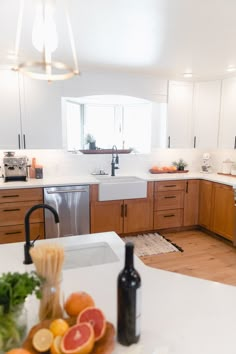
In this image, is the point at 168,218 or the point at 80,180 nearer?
the point at 80,180

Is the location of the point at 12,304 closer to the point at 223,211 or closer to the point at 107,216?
the point at 107,216

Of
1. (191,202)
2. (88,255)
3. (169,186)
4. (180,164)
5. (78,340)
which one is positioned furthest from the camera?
(180,164)

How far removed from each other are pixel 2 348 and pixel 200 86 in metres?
4.47

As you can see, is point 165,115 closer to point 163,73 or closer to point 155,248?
point 163,73

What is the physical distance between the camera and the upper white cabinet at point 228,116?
13.3 feet

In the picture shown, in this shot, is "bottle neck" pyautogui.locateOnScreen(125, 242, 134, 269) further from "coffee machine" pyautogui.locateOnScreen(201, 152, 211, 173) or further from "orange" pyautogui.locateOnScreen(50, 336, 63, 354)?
"coffee machine" pyautogui.locateOnScreen(201, 152, 211, 173)

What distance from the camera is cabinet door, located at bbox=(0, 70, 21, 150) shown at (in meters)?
3.44

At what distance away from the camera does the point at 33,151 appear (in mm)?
3887

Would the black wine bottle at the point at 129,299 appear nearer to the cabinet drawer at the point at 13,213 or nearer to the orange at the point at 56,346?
the orange at the point at 56,346

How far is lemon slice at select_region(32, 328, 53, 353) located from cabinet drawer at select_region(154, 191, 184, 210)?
338 cm

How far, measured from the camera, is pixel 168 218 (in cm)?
421

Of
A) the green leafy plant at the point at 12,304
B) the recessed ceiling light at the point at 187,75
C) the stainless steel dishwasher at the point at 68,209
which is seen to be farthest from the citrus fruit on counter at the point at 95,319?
the recessed ceiling light at the point at 187,75

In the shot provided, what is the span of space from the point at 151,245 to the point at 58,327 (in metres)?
3.09

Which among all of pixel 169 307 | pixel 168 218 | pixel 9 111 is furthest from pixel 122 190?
pixel 169 307
